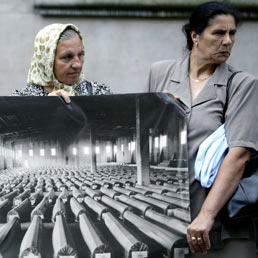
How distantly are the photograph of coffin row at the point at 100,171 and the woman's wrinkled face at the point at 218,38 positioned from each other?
31 cm

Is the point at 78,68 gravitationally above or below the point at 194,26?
below

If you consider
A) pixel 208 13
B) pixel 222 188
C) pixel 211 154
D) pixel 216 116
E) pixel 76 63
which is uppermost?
pixel 208 13

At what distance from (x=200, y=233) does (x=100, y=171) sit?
1.85 ft

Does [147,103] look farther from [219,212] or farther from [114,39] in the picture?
[114,39]

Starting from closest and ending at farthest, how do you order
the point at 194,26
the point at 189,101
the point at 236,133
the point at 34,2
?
the point at 236,133 → the point at 189,101 → the point at 194,26 → the point at 34,2

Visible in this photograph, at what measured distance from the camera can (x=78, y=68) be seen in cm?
235

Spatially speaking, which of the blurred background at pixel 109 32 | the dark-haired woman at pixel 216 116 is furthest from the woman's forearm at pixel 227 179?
the blurred background at pixel 109 32

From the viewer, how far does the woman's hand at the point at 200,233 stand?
1.97 meters

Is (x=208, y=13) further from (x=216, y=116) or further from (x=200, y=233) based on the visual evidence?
(x=200, y=233)

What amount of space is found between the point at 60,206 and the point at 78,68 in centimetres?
76

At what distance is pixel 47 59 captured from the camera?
2.36m

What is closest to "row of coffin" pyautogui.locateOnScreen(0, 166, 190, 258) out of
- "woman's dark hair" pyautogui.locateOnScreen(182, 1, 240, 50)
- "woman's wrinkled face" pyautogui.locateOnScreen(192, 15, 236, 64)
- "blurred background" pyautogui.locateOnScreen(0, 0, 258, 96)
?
"woman's wrinkled face" pyautogui.locateOnScreen(192, 15, 236, 64)

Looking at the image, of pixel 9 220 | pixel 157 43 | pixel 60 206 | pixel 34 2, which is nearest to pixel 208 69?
pixel 60 206

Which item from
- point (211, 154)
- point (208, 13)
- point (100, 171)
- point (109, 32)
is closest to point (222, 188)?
point (211, 154)
